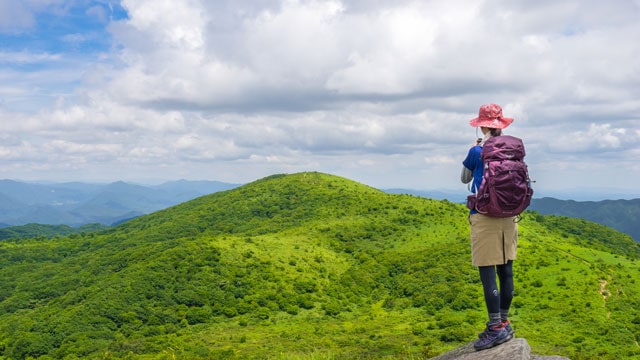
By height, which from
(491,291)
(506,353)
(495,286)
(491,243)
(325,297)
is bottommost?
(325,297)

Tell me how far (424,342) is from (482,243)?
46234mm

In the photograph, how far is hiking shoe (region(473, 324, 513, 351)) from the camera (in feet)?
39.0

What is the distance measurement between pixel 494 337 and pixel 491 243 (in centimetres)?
259

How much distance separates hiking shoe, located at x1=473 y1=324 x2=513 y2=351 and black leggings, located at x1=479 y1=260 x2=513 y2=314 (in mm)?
519

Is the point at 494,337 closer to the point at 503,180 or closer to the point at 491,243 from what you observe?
the point at 491,243

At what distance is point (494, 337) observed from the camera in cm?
1193

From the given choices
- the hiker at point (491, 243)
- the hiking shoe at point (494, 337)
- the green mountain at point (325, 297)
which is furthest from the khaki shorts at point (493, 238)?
the green mountain at point (325, 297)

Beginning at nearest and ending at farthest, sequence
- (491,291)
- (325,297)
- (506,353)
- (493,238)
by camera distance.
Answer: (493,238)
(506,353)
(491,291)
(325,297)

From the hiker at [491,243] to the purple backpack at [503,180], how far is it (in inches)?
15.7

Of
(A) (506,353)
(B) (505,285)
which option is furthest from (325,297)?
(A) (506,353)

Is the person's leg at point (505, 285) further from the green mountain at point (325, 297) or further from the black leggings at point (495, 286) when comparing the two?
the green mountain at point (325, 297)

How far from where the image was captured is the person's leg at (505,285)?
460 inches

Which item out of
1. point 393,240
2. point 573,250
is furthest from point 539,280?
point 393,240

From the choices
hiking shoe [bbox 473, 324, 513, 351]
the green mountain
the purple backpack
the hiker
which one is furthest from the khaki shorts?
the green mountain
